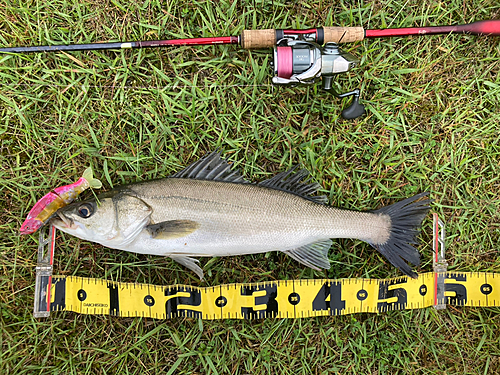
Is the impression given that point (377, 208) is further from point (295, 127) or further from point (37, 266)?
point (37, 266)

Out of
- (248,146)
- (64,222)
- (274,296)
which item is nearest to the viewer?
(64,222)

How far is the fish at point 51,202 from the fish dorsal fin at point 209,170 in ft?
2.77

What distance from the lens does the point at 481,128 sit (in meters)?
3.38

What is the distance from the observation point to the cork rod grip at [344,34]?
3.07 meters

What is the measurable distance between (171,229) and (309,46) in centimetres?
204

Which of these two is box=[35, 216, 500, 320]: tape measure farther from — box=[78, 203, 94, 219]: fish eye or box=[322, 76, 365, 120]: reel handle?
box=[322, 76, 365, 120]: reel handle

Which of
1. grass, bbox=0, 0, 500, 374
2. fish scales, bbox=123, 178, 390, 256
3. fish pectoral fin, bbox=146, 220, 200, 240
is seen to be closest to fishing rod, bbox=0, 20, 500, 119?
grass, bbox=0, 0, 500, 374

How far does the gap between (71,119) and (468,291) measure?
4.36 meters

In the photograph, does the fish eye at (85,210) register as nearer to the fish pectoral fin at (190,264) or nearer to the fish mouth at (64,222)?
the fish mouth at (64,222)

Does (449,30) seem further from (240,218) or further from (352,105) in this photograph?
(240,218)

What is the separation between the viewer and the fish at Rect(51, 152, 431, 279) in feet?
9.23

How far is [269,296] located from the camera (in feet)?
10.5

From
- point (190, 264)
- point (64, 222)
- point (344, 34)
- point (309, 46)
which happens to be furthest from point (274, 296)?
point (344, 34)

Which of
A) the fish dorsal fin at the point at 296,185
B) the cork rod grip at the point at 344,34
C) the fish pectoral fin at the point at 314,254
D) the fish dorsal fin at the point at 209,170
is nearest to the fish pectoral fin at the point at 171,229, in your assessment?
the fish dorsal fin at the point at 209,170
